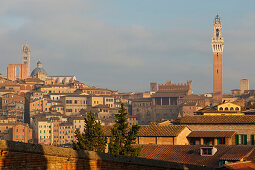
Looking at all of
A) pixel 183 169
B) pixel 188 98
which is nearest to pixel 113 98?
pixel 188 98

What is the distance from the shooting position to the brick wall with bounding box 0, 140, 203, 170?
8555mm

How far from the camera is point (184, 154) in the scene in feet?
83.1

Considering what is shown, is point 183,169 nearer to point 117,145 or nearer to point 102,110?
point 117,145

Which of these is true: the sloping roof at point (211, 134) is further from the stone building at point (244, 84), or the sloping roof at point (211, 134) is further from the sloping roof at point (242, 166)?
the stone building at point (244, 84)

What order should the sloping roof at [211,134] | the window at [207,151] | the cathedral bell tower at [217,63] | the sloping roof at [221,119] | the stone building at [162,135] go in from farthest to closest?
the cathedral bell tower at [217,63] < the sloping roof at [221,119] < the sloping roof at [211,134] < the stone building at [162,135] < the window at [207,151]

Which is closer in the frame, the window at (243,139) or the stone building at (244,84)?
the window at (243,139)

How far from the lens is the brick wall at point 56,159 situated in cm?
855

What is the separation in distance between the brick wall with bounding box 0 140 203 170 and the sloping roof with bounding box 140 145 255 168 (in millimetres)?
11911

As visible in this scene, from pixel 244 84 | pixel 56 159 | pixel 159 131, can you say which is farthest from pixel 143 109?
pixel 56 159

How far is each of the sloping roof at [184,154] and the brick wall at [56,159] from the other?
39.1 feet

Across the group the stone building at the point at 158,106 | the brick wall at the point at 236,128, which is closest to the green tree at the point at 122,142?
A: the brick wall at the point at 236,128

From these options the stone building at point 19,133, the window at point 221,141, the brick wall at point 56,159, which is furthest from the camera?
the stone building at point 19,133

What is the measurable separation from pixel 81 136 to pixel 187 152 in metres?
4.96

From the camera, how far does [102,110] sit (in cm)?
13988
